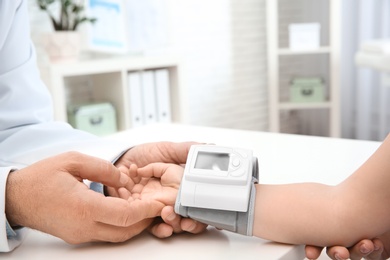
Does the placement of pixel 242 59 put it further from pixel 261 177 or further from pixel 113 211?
pixel 113 211

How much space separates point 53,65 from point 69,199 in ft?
6.36

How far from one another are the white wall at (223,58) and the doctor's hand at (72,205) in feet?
9.07

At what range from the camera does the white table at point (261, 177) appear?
64 centimetres

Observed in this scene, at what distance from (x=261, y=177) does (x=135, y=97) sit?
6.60ft

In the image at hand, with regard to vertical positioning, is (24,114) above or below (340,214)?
above

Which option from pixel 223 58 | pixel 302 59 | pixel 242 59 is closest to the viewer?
pixel 223 58

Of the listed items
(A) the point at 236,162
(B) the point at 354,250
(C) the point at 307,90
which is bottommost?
(C) the point at 307,90

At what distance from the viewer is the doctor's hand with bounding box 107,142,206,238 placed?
67 centimetres

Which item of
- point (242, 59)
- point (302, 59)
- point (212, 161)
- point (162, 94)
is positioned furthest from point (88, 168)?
point (302, 59)

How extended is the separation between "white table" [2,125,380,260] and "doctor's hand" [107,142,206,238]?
14 mm

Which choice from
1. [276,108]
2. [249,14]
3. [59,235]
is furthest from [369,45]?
[59,235]

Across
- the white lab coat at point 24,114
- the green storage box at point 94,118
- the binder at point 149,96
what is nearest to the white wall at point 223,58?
the binder at point 149,96

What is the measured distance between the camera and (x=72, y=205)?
2.09 ft

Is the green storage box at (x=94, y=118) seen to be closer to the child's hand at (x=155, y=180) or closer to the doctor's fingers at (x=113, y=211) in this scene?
the child's hand at (x=155, y=180)
